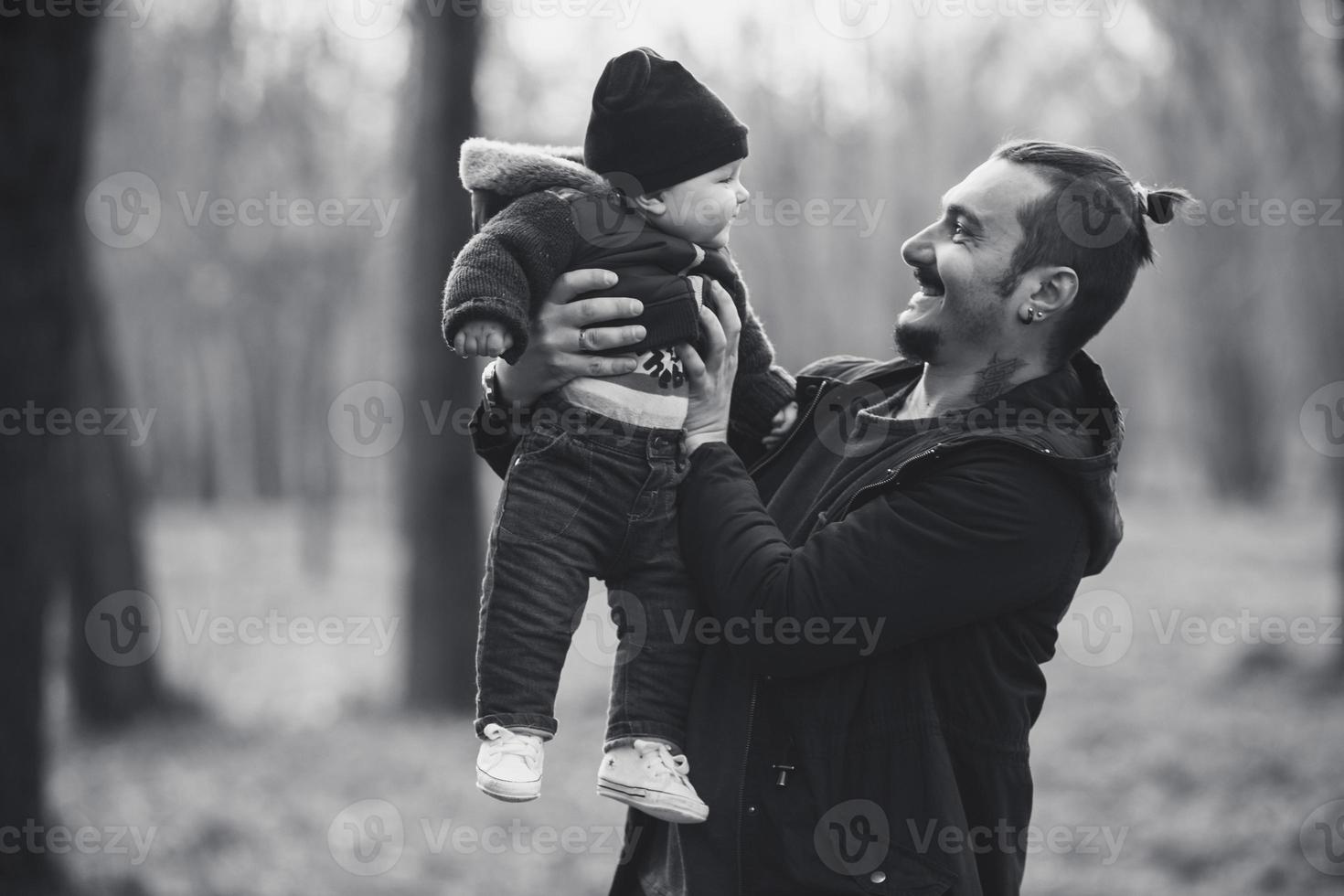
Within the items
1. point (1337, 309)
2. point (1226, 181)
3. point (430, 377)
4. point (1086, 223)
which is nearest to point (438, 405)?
point (430, 377)

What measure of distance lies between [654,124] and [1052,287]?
0.74 m

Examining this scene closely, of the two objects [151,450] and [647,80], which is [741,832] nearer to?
[647,80]

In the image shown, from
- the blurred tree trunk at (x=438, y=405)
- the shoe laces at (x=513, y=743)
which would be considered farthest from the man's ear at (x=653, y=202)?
the blurred tree trunk at (x=438, y=405)

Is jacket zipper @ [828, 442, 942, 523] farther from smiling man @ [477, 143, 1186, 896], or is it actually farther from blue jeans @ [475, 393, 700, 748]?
blue jeans @ [475, 393, 700, 748]

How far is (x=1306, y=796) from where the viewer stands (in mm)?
6406

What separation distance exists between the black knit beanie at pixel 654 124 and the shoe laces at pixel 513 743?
976mm

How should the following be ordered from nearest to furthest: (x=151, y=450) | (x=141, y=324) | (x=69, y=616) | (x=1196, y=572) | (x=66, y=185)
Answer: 1. (x=66, y=185)
2. (x=69, y=616)
3. (x=1196, y=572)
4. (x=141, y=324)
5. (x=151, y=450)

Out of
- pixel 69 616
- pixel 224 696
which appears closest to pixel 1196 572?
pixel 224 696

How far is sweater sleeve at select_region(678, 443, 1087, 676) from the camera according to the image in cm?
187

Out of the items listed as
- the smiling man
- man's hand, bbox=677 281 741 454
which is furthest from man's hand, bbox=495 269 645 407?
man's hand, bbox=677 281 741 454

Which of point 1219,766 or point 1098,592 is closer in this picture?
point 1219,766

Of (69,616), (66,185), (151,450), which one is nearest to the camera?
(66,185)

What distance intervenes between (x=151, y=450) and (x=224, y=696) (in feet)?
48.5

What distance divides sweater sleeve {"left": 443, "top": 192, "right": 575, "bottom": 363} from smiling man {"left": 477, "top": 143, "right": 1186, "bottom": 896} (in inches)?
3.3
